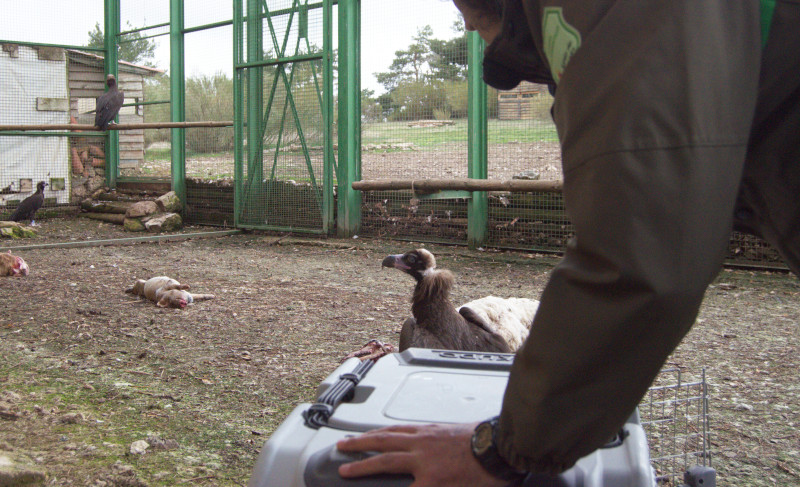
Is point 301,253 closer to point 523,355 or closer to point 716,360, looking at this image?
point 716,360

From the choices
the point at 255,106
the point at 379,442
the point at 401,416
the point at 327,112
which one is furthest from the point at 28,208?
the point at 379,442

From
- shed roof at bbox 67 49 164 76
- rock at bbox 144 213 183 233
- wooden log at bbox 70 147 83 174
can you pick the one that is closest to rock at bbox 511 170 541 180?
rock at bbox 144 213 183 233

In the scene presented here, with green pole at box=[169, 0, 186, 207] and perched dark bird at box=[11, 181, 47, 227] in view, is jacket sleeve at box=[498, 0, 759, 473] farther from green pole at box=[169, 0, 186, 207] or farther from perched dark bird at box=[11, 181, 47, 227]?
perched dark bird at box=[11, 181, 47, 227]

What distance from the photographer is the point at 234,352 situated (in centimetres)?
432

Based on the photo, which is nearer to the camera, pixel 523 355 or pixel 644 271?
pixel 644 271

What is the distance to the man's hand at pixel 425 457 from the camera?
3.20 feet

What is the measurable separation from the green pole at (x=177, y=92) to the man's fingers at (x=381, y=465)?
469 inches

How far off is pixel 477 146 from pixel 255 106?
4.07 meters

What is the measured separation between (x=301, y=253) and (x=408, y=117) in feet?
7.59

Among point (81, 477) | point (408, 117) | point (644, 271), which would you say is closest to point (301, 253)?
point (408, 117)

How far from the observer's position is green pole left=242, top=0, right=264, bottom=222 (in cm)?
1077

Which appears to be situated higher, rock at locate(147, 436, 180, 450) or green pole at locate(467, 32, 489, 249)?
green pole at locate(467, 32, 489, 249)

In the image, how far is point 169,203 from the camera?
12141 mm

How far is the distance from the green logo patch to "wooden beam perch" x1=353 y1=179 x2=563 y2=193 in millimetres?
A: 6519
